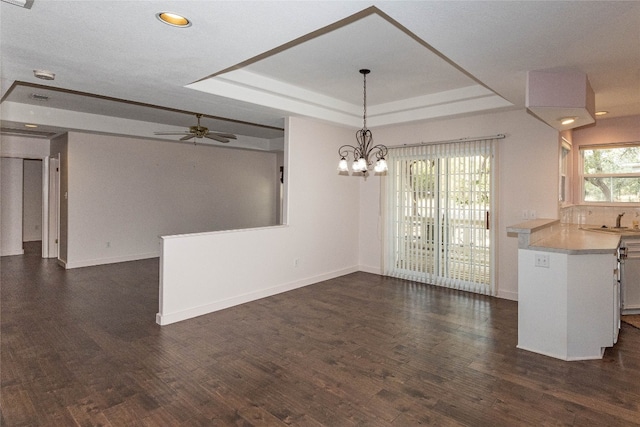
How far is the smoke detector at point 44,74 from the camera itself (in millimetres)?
3609

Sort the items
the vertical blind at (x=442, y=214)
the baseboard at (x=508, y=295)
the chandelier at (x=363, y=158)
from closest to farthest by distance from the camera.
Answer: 1. the chandelier at (x=363, y=158)
2. the baseboard at (x=508, y=295)
3. the vertical blind at (x=442, y=214)

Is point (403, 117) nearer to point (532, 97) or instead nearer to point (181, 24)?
point (532, 97)

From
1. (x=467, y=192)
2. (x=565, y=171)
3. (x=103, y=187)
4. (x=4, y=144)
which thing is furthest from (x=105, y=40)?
(x=4, y=144)

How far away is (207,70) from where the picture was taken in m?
3.48

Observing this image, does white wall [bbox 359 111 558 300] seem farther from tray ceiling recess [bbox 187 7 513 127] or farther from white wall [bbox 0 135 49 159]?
white wall [bbox 0 135 49 159]

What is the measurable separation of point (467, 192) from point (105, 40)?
16.0ft

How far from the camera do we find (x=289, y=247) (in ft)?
18.4

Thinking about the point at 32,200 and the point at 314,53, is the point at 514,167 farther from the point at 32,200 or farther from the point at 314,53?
the point at 32,200

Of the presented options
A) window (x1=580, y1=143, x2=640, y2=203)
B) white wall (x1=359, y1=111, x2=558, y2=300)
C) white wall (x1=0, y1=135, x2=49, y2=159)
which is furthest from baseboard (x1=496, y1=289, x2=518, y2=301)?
white wall (x1=0, y1=135, x2=49, y2=159)

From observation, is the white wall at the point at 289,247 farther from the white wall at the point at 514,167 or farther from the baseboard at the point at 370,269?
the white wall at the point at 514,167

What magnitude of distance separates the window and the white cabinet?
2675mm

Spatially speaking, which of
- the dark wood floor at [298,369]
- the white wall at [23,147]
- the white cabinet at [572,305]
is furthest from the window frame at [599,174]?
the white wall at [23,147]

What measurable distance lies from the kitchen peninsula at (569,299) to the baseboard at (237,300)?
3.24 meters

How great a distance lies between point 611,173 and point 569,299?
10.8 ft
